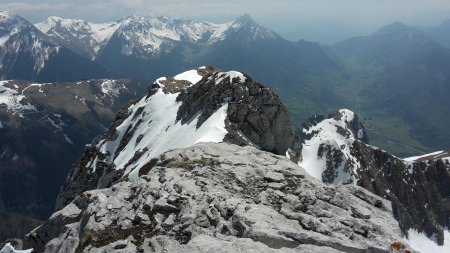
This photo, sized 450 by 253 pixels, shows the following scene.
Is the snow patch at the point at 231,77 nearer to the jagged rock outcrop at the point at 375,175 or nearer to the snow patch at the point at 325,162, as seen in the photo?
the snow patch at the point at 325,162

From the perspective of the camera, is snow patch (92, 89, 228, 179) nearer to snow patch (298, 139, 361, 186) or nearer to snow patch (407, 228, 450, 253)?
snow patch (298, 139, 361, 186)

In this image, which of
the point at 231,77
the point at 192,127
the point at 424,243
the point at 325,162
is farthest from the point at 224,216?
the point at 424,243

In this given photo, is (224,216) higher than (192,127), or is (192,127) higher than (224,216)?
(224,216)

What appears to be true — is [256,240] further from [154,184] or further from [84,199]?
[84,199]

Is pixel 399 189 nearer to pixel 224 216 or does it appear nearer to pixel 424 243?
pixel 424 243

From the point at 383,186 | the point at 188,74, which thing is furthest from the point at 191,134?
the point at 383,186
